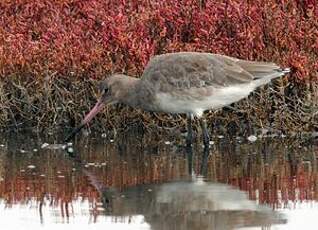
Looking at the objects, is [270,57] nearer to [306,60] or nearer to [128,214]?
[306,60]

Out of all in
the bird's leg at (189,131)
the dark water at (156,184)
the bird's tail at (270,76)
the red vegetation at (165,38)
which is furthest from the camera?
the red vegetation at (165,38)

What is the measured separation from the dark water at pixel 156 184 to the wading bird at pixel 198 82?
493 millimetres

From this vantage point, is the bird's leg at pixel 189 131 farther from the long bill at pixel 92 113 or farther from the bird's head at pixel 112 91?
the long bill at pixel 92 113

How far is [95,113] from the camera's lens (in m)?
12.9

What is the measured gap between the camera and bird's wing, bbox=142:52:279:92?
40.9 feet

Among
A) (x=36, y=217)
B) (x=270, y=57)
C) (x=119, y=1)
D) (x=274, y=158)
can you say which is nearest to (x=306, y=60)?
(x=270, y=57)

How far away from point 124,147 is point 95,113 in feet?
1.59

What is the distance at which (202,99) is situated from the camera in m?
12.5

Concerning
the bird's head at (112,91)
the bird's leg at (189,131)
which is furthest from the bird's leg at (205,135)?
the bird's head at (112,91)

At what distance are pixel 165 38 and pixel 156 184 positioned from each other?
3.87m

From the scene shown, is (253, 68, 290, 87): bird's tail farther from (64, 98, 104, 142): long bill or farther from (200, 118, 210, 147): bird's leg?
(64, 98, 104, 142): long bill

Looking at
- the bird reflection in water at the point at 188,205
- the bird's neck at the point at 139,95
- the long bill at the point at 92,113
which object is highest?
the bird's neck at the point at 139,95

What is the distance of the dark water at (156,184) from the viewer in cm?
959

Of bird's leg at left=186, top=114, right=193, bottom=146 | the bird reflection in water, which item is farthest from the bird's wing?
the bird reflection in water
